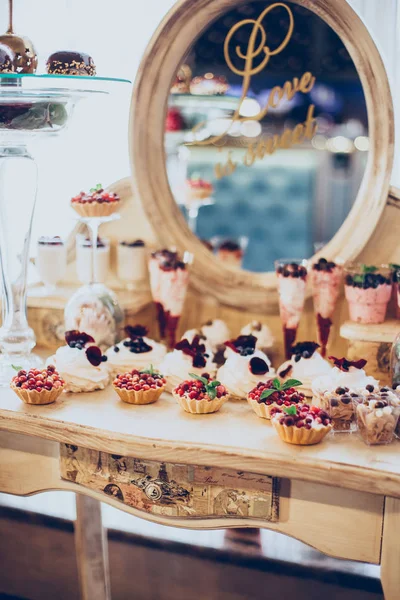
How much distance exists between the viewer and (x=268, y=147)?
84.2 inches

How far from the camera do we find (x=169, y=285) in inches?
85.3

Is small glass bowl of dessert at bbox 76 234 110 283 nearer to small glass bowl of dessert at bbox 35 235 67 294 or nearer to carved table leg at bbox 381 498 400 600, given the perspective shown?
small glass bowl of dessert at bbox 35 235 67 294

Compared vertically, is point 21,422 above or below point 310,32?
below

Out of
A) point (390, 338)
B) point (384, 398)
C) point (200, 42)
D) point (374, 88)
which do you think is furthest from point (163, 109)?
point (384, 398)

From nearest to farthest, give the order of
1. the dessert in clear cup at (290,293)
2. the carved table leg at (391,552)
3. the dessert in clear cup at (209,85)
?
the carved table leg at (391,552)
the dessert in clear cup at (290,293)
the dessert in clear cup at (209,85)

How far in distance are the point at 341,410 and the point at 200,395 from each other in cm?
35

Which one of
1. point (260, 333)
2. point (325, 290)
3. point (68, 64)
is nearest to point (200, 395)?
point (260, 333)

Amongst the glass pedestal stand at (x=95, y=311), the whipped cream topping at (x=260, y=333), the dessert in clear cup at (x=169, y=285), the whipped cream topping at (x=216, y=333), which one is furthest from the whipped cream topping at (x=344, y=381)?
the glass pedestal stand at (x=95, y=311)

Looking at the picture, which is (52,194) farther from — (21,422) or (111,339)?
(21,422)

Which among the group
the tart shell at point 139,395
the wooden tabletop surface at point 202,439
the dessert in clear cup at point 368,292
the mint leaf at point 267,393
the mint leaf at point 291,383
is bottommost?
the wooden tabletop surface at point 202,439

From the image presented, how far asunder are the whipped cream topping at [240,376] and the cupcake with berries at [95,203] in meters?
0.59

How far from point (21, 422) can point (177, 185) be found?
3.05 feet

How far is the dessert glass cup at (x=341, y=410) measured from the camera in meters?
1.65

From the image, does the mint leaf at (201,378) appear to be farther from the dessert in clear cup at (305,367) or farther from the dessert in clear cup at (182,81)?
the dessert in clear cup at (182,81)
